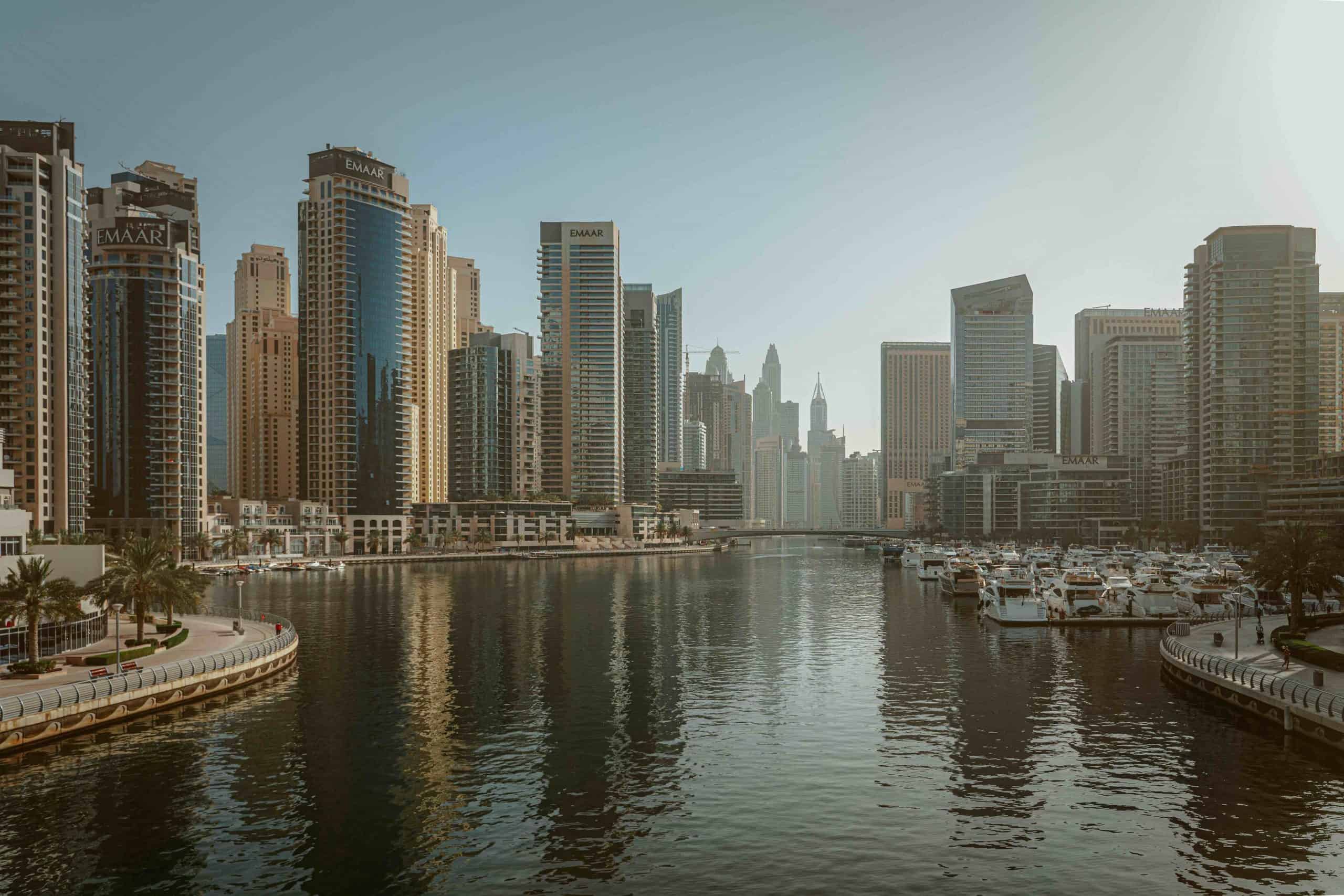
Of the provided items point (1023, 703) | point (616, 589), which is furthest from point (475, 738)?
point (616, 589)

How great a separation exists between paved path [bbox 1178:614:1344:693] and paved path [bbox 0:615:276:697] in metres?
77.4

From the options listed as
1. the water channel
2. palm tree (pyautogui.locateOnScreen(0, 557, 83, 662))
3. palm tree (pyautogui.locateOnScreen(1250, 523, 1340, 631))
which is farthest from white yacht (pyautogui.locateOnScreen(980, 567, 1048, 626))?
palm tree (pyautogui.locateOnScreen(0, 557, 83, 662))

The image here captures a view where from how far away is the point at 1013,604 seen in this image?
11625 cm

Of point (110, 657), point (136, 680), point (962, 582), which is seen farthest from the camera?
point (962, 582)

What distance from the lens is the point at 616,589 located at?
169 metres

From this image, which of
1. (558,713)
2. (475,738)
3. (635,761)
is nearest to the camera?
(635,761)

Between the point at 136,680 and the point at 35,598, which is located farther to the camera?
the point at 35,598

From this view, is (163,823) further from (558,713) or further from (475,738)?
(558,713)

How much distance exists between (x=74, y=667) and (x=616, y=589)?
106599 millimetres

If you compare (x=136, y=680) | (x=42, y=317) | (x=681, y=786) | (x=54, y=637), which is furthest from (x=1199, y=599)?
(x=42, y=317)

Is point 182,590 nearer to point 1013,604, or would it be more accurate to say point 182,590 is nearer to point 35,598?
point 35,598

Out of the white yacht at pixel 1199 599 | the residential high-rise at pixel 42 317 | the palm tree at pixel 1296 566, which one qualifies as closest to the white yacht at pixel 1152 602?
the white yacht at pixel 1199 599

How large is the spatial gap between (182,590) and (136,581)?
4.26 metres

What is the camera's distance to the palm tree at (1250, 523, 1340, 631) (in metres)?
87.4
